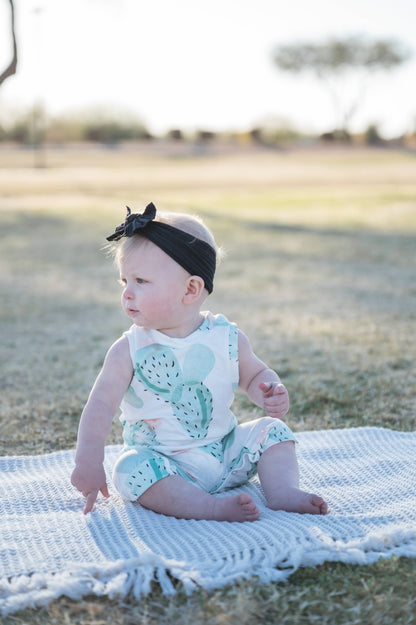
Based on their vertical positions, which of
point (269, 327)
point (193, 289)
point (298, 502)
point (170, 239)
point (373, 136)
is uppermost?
point (373, 136)

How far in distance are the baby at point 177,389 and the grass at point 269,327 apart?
0.40 m

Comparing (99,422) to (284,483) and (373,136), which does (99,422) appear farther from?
(373,136)

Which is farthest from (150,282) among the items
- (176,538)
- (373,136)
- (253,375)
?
(373,136)

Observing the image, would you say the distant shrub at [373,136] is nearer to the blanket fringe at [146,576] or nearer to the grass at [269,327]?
the grass at [269,327]

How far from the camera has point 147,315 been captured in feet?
5.72

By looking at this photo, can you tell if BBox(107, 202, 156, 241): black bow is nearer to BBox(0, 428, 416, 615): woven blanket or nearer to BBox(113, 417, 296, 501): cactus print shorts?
BBox(113, 417, 296, 501): cactus print shorts

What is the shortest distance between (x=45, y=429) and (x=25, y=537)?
3.04ft

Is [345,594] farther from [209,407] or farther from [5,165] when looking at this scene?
[5,165]

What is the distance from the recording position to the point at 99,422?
1.66 meters

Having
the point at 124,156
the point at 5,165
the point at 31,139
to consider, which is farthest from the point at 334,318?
the point at 31,139

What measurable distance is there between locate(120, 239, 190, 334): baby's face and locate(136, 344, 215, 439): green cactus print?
0.10 metres

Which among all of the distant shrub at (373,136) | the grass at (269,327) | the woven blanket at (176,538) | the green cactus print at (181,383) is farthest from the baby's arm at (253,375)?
the distant shrub at (373,136)

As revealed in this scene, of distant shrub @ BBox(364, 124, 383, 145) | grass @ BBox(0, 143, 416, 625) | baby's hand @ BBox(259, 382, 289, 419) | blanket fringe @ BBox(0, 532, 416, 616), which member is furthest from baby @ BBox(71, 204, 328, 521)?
distant shrub @ BBox(364, 124, 383, 145)

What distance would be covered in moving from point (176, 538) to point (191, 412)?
0.37 meters
